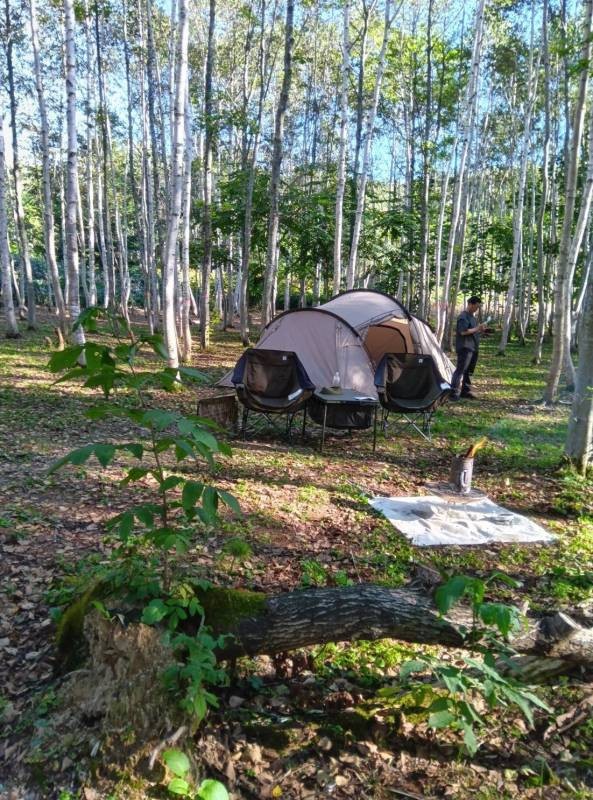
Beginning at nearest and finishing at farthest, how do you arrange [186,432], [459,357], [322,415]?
[186,432] < [322,415] < [459,357]

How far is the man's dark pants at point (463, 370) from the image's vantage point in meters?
8.21

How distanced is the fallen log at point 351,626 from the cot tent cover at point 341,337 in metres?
4.34

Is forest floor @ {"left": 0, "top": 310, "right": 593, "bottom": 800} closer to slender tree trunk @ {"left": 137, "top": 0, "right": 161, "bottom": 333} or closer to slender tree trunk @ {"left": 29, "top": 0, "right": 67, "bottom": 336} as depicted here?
slender tree trunk @ {"left": 29, "top": 0, "right": 67, "bottom": 336}

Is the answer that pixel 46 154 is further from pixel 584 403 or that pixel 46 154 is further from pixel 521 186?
pixel 584 403

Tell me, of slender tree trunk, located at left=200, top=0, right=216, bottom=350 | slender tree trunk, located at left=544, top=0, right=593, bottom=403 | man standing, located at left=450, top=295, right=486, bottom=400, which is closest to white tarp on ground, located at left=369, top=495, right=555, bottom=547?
man standing, located at left=450, top=295, right=486, bottom=400

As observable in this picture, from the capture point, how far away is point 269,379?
6086 mm

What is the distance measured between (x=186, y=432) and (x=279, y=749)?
4.17ft

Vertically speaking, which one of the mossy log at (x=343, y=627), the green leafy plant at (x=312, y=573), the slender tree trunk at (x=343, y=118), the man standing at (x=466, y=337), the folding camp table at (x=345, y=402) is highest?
the slender tree trunk at (x=343, y=118)

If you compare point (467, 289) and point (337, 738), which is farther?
point (467, 289)

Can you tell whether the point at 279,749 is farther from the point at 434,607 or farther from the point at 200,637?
the point at 434,607

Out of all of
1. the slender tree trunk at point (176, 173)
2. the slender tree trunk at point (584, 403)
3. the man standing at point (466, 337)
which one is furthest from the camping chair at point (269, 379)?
the man standing at point (466, 337)

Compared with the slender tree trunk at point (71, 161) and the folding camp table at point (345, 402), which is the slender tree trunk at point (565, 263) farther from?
the slender tree trunk at point (71, 161)

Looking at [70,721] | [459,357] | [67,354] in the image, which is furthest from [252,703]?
[459,357]

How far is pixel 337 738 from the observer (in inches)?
80.0
